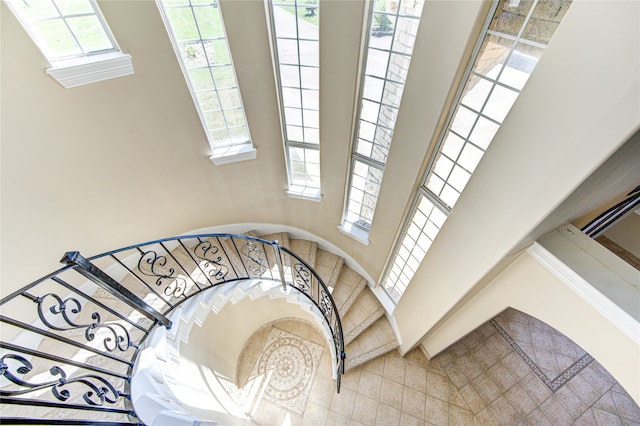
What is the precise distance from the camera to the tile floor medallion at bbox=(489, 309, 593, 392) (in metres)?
4.42

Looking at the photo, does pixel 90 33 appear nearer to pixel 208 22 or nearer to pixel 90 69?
pixel 90 69

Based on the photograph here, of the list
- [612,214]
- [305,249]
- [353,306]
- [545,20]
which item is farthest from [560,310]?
[305,249]

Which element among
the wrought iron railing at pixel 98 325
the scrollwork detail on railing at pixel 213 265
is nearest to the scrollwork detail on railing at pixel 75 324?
the wrought iron railing at pixel 98 325

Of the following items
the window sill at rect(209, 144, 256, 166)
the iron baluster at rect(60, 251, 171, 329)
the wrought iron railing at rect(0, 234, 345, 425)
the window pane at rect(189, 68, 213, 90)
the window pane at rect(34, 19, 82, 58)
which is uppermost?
the window pane at rect(34, 19, 82, 58)

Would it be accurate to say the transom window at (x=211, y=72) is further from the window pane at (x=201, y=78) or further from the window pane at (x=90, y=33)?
the window pane at (x=90, y=33)

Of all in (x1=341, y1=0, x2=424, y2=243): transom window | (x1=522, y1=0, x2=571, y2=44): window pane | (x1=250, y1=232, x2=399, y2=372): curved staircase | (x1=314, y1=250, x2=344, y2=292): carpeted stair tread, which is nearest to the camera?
(x1=522, y1=0, x2=571, y2=44): window pane

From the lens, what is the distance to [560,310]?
2342 mm

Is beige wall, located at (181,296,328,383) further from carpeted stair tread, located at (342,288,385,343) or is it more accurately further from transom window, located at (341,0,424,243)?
transom window, located at (341,0,424,243)

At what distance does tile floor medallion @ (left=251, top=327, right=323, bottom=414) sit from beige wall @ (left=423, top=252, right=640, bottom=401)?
124 inches

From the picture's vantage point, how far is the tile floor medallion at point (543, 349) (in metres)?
4.42

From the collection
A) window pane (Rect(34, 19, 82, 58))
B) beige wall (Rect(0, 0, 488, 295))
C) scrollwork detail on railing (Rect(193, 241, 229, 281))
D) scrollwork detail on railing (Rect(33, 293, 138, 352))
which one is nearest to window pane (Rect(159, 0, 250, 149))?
beige wall (Rect(0, 0, 488, 295))

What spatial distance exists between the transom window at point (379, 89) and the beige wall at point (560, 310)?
1.91 meters

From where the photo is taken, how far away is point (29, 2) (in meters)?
2.35

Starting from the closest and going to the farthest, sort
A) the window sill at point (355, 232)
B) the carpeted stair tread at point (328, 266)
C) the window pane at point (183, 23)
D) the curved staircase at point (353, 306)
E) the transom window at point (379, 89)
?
the transom window at point (379, 89)
the window pane at point (183, 23)
the curved staircase at point (353, 306)
the window sill at point (355, 232)
the carpeted stair tread at point (328, 266)
